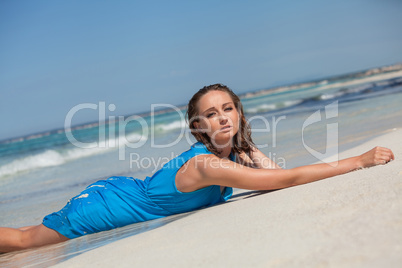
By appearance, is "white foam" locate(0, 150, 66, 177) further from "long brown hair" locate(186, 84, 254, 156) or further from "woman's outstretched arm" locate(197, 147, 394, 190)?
"woman's outstretched arm" locate(197, 147, 394, 190)

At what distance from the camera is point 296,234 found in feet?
5.74

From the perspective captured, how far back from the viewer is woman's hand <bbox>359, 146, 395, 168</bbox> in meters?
2.87

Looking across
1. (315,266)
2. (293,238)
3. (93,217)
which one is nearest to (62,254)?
(93,217)

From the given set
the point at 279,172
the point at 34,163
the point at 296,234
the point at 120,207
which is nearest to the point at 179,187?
the point at 120,207

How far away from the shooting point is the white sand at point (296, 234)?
147cm

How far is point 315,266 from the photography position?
4.58 ft

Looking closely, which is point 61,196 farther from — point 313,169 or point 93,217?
point 313,169

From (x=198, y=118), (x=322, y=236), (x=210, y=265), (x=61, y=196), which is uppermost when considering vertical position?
(x=198, y=118)

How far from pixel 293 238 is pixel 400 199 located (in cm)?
54

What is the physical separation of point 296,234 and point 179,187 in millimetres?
1654

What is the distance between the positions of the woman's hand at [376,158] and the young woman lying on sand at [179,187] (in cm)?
9

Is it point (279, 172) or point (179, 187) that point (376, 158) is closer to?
point (279, 172)

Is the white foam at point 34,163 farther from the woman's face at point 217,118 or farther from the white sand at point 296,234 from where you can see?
the white sand at point 296,234

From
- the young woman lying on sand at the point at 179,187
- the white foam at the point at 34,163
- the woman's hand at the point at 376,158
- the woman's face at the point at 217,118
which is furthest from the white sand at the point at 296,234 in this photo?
the white foam at the point at 34,163
